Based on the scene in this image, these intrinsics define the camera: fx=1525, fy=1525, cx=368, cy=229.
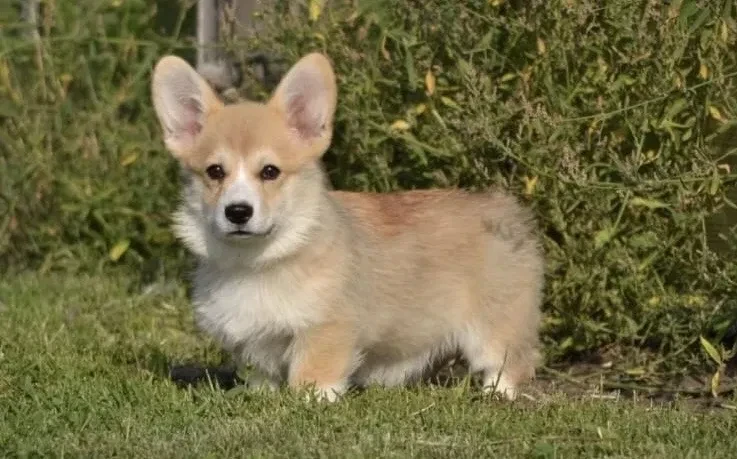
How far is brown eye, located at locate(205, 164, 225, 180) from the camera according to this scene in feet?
17.7

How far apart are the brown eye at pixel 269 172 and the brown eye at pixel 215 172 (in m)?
0.14

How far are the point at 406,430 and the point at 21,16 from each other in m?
4.84

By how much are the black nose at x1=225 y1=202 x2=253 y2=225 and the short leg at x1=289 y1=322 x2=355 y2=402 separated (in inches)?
17.8

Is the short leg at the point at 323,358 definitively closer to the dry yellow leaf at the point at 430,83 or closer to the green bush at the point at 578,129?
the green bush at the point at 578,129

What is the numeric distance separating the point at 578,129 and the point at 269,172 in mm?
1353

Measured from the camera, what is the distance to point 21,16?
28.8 feet

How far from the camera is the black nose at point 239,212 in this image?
17.0 ft

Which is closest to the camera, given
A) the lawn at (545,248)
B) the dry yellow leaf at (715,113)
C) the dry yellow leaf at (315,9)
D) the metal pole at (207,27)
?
the lawn at (545,248)

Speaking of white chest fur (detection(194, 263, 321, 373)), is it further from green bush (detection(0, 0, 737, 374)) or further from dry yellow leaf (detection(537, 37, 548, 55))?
dry yellow leaf (detection(537, 37, 548, 55))

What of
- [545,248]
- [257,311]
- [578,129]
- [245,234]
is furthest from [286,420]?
[578,129]

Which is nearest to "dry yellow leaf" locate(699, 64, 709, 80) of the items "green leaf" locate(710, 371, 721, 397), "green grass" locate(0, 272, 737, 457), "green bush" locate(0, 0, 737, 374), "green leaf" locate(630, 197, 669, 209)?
"green bush" locate(0, 0, 737, 374)

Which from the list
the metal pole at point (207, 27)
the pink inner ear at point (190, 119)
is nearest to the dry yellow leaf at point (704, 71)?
the pink inner ear at point (190, 119)

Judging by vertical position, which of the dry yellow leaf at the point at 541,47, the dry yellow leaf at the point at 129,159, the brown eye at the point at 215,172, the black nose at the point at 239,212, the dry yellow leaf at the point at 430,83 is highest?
the dry yellow leaf at the point at 541,47

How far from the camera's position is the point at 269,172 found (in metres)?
5.41
